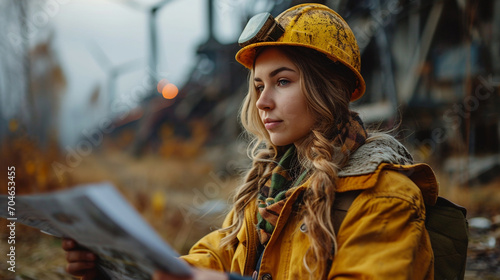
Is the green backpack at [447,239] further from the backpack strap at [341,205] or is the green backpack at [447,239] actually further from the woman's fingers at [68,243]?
the woman's fingers at [68,243]

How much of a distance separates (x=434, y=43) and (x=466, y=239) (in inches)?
149

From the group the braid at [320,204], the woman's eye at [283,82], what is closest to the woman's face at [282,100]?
the woman's eye at [283,82]

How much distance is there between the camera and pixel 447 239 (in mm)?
1468

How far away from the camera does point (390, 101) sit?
15.8ft

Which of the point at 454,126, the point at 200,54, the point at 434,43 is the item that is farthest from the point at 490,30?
the point at 200,54

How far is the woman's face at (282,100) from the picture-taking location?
1.61 m

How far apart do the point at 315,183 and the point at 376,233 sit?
0.25 meters

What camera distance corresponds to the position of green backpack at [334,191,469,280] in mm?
1451

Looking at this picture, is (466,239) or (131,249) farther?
(466,239)

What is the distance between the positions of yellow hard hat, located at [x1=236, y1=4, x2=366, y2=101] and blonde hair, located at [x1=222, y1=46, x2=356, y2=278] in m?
0.05

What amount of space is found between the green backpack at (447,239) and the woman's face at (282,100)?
0.33 meters

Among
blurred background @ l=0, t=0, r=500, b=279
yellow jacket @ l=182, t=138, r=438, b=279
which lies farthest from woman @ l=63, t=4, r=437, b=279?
blurred background @ l=0, t=0, r=500, b=279

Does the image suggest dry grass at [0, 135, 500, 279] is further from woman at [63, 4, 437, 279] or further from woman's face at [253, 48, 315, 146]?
woman's face at [253, 48, 315, 146]

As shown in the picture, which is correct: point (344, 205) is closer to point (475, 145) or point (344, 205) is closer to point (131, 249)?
point (131, 249)
